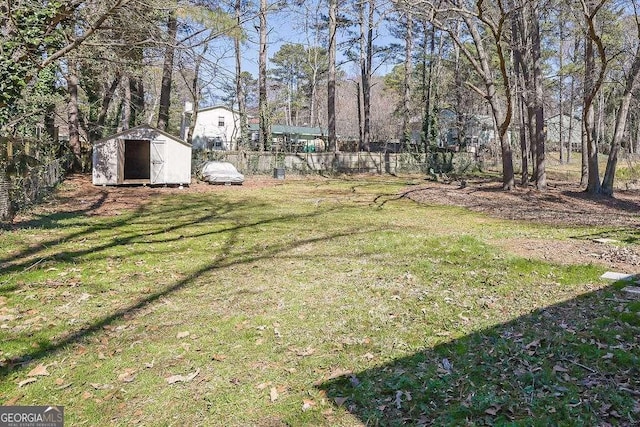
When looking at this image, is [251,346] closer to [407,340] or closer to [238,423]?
[238,423]

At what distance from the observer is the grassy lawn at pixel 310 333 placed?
284 cm

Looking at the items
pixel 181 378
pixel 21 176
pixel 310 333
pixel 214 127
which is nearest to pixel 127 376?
pixel 181 378

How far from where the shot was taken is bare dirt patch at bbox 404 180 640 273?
20.2 ft

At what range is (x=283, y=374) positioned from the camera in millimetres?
3275

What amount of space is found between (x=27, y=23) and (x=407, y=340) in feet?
29.0

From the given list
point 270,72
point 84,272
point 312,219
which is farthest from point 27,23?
point 270,72

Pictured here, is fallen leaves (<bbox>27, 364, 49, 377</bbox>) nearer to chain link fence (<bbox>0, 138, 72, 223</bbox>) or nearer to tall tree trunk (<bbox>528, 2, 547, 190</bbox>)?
chain link fence (<bbox>0, 138, 72, 223</bbox>)

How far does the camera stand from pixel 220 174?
18.0 meters

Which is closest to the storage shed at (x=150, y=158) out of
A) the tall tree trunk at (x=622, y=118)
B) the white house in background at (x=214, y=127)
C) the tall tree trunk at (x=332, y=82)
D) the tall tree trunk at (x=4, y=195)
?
the tall tree trunk at (x=4, y=195)

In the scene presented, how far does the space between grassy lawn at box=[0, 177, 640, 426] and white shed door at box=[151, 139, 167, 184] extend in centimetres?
895

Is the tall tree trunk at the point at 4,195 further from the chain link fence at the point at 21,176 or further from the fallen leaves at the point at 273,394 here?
the fallen leaves at the point at 273,394

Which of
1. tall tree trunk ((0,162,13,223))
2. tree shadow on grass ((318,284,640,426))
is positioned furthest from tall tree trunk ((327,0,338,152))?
tree shadow on grass ((318,284,640,426))

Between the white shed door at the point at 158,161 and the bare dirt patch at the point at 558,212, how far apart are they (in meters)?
9.10

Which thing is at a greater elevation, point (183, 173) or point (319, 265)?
point (183, 173)
